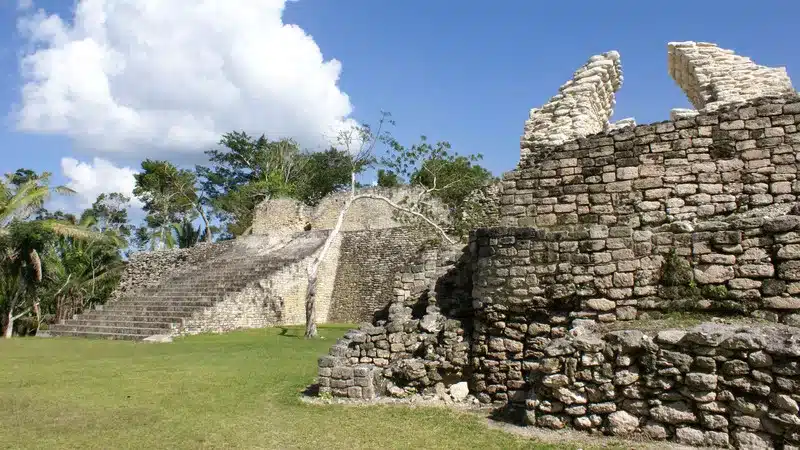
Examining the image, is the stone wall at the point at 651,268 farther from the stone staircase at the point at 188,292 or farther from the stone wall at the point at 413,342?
the stone staircase at the point at 188,292

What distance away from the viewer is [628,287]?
6.05 metres

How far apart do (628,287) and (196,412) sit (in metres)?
5.22

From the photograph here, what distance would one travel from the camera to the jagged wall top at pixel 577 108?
330 inches

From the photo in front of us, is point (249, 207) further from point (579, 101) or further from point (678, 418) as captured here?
point (678, 418)

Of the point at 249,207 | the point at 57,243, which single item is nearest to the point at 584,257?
the point at 57,243

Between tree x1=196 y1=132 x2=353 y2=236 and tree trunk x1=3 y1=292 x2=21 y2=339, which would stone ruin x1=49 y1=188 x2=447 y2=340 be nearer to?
tree trunk x1=3 y1=292 x2=21 y2=339

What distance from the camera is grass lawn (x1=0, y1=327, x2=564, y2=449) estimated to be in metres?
5.45

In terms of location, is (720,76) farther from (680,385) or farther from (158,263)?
(158,263)

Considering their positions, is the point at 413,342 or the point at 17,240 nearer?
the point at 413,342

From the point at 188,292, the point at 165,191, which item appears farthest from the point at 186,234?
the point at 188,292

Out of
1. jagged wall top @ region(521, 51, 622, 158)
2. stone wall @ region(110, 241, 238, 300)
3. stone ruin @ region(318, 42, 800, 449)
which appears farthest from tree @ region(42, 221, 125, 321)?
jagged wall top @ region(521, 51, 622, 158)

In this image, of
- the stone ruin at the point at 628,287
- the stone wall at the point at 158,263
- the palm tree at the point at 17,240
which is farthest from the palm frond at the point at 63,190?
the stone ruin at the point at 628,287

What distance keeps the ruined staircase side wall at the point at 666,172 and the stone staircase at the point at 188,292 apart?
44.5 ft

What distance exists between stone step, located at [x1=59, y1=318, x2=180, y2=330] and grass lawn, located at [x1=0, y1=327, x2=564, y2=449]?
5.70m
